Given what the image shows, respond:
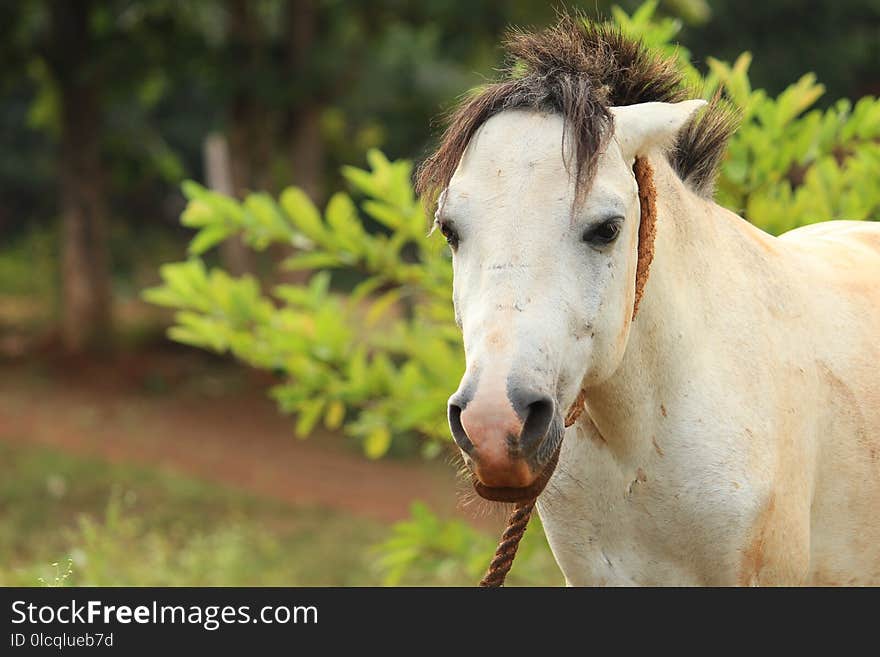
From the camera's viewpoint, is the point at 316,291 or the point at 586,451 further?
the point at 316,291

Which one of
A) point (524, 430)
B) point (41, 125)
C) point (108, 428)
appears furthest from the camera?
point (41, 125)

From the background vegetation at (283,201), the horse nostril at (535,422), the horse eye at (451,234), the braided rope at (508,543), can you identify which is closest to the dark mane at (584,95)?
the horse eye at (451,234)

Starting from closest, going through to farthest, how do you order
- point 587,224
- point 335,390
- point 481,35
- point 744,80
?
point 587,224 < point 744,80 < point 335,390 < point 481,35

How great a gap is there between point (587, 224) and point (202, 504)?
7.83 meters

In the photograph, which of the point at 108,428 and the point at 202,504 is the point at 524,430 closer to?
the point at 202,504

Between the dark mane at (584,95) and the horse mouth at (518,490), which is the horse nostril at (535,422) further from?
the dark mane at (584,95)

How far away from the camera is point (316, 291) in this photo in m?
4.13

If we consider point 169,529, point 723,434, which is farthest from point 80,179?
point 723,434

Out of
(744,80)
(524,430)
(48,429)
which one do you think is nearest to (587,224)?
(524,430)

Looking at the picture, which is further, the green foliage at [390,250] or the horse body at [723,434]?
the green foliage at [390,250]

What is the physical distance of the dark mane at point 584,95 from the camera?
212cm

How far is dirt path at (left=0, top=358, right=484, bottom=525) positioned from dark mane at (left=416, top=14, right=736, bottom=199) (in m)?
7.28

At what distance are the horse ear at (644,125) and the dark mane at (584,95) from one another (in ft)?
0.17

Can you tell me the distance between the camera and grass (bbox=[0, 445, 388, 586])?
7.18 m
